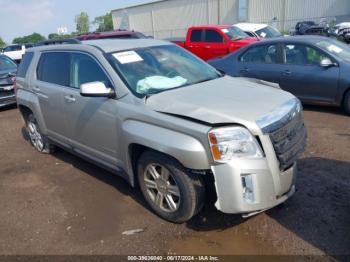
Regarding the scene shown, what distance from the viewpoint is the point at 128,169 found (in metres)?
3.71

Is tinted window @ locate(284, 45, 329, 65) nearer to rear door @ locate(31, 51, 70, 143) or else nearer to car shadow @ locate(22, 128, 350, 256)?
car shadow @ locate(22, 128, 350, 256)

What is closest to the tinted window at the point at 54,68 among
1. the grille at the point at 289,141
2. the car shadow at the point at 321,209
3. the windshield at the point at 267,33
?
the grille at the point at 289,141

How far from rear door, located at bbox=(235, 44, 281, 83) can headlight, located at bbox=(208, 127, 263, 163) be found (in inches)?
187

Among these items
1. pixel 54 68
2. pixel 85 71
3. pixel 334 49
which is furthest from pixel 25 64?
pixel 334 49

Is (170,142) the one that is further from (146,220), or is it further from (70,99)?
(70,99)

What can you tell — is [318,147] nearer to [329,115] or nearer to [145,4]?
[329,115]

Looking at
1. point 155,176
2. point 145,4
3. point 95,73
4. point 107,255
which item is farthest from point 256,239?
point 145,4

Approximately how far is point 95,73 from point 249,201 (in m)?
2.24

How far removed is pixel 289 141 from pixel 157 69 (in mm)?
1657

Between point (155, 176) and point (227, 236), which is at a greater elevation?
point (155, 176)

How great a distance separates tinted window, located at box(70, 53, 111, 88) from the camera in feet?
12.8

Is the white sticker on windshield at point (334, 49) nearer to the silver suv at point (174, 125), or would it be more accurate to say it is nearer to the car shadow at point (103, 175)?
the silver suv at point (174, 125)

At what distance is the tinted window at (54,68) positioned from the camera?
15.0 feet

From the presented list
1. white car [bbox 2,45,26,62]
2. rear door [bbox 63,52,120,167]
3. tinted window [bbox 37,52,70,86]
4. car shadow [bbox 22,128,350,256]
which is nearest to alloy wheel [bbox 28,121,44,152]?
tinted window [bbox 37,52,70,86]
